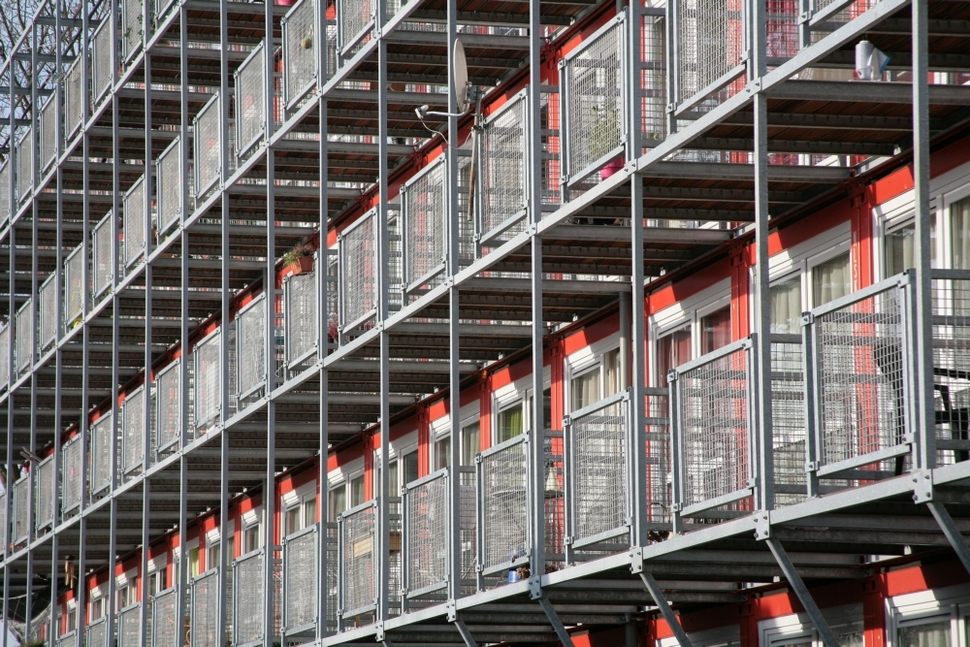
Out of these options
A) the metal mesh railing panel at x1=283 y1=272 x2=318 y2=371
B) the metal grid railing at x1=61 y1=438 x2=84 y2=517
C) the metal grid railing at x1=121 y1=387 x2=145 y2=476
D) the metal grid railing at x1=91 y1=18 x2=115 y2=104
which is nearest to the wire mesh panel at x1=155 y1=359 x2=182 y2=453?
the metal grid railing at x1=121 y1=387 x2=145 y2=476

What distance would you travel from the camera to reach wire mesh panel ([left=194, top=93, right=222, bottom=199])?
73.6ft

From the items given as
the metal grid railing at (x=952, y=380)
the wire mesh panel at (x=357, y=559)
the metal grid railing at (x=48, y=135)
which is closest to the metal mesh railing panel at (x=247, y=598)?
the wire mesh panel at (x=357, y=559)

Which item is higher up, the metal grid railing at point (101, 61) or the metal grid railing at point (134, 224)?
the metal grid railing at point (101, 61)

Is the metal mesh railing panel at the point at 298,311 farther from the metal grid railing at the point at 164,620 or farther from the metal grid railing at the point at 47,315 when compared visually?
the metal grid railing at the point at 47,315

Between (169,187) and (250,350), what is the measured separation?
4.52 meters

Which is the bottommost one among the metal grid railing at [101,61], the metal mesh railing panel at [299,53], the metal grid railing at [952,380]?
the metal grid railing at [952,380]

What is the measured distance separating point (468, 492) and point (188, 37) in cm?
1092

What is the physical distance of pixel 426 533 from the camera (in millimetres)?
16328

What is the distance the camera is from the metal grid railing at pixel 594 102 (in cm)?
1336

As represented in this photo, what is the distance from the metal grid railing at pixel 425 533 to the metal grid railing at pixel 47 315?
47.9 ft

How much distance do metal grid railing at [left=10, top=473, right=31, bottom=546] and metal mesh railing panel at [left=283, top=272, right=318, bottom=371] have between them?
40.1 ft

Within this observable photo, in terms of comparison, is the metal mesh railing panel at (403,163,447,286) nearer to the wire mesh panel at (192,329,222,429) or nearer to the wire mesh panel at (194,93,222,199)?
the wire mesh panel at (192,329,222,429)

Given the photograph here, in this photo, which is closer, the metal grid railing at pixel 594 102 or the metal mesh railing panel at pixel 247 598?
the metal grid railing at pixel 594 102

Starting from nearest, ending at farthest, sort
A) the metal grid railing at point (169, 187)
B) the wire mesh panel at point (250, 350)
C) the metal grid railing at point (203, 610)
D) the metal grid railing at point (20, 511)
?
1. the wire mesh panel at point (250, 350)
2. the metal grid railing at point (203, 610)
3. the metal grid railing at point (169, 187)
4. the metal grid railing at point (20, 511)
